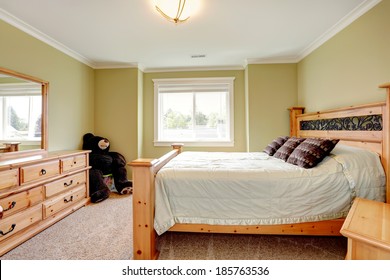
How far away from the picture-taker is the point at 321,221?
5.35 ft

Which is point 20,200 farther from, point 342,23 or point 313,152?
point 342,23

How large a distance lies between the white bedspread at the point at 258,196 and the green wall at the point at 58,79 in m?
2.40

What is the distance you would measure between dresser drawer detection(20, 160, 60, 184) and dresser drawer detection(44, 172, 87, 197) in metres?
0.12

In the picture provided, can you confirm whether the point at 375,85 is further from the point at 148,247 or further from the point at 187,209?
Answer: the point at 148,247

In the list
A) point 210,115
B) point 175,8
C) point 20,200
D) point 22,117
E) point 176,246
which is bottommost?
point 176,246

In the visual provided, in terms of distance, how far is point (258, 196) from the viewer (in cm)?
162

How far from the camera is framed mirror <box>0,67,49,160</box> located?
2.27 metres

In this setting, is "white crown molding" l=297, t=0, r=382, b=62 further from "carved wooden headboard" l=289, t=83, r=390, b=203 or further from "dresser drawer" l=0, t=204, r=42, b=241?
"dresser drawer" l=0, t=204, r=42, b=241

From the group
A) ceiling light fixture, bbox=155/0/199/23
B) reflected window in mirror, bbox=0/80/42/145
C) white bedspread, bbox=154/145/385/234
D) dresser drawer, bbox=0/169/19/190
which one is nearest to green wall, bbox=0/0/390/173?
reflected window in mirror, bbox=0/80/42/145

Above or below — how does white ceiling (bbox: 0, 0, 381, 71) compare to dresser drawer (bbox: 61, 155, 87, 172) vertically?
above

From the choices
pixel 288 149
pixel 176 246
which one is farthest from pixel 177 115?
pixel 176 246

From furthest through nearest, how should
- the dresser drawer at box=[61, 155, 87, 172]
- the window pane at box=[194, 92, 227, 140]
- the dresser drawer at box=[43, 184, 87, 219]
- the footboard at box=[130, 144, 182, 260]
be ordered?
the window pane at box=[194, 92, 227, 140] < the dresser drawer at box=[61, 155, 87, 172] < the dresser drawer at box=[43, 184, 87, 219] < the footboard at box=[130, 144, 182, 260]

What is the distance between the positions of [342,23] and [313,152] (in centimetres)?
184
